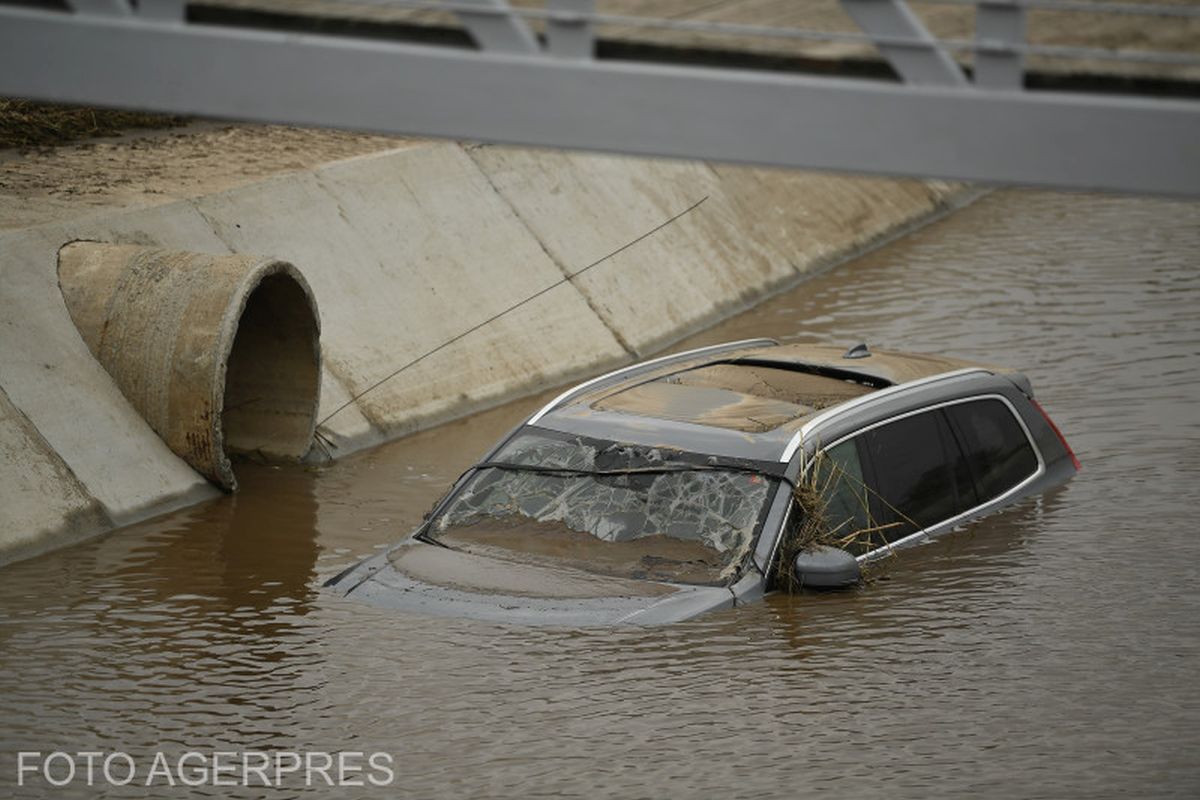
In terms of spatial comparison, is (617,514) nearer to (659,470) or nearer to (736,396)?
(659,470)

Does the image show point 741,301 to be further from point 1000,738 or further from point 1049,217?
point 1000,738

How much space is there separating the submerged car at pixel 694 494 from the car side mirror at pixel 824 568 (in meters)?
0.01

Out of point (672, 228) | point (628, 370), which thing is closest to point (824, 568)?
point (628, 370)

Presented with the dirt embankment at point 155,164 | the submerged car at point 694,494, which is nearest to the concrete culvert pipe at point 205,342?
the dirt embankment at point 155,164

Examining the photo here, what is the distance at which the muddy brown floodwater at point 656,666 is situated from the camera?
8531mm

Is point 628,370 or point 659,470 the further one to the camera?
point 628,370

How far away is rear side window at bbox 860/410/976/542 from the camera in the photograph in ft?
34.4

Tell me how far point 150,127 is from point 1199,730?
41.7 ft

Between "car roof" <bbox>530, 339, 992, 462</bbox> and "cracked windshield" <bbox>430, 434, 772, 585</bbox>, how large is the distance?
14 centimetres

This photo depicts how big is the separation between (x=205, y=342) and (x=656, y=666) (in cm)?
465

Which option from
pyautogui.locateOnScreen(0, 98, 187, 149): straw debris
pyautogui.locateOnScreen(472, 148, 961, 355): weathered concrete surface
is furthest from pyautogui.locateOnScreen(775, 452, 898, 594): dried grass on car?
pyautogui.locateOnScreen(0, 98, 187, 149): straw debris

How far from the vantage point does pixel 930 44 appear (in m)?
6.16

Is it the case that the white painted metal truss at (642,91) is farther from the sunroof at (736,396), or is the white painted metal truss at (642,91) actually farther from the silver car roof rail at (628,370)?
the silver car roof rail at (628,370)

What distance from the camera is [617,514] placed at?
9938 millimetres
